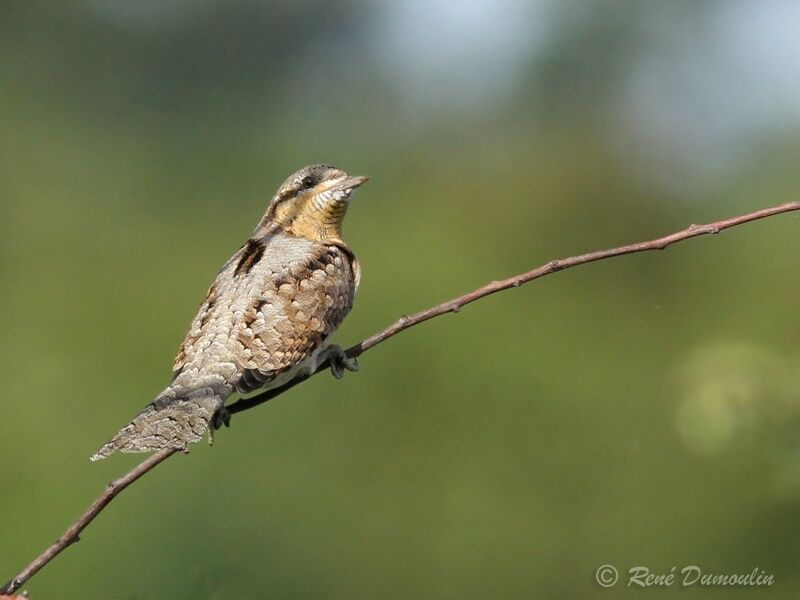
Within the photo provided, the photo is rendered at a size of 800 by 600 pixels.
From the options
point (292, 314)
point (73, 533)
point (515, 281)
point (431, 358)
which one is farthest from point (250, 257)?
point (431, 358)

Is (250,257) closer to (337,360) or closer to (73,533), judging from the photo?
(337,360)

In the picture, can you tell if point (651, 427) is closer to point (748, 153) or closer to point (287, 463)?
point (287, 463)

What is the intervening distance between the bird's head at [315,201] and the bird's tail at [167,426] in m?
0.95

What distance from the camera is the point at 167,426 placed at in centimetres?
270

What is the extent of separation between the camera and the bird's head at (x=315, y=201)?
374 cm

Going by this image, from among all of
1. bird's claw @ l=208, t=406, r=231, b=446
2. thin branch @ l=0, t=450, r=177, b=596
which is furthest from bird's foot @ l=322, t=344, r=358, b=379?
thin branch @ l=0, t=450, r=177, b=596

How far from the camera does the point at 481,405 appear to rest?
28.8 ft

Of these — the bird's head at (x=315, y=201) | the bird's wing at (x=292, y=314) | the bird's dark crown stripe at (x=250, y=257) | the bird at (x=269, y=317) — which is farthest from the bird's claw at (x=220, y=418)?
the bird's head at (x=315, y=201)

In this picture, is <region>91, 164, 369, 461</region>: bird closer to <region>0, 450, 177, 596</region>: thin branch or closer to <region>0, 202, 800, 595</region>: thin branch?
<region>0, 202, 800, 595</region>: thin branch

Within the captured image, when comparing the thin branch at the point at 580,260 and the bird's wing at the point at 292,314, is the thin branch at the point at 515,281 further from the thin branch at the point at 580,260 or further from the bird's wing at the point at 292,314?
the bird's wing at the point at 292,314

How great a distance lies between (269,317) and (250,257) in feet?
1.02

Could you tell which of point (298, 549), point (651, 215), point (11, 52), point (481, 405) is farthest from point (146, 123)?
point (298, 549)

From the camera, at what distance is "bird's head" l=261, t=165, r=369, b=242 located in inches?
147

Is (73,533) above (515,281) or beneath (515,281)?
beneath
